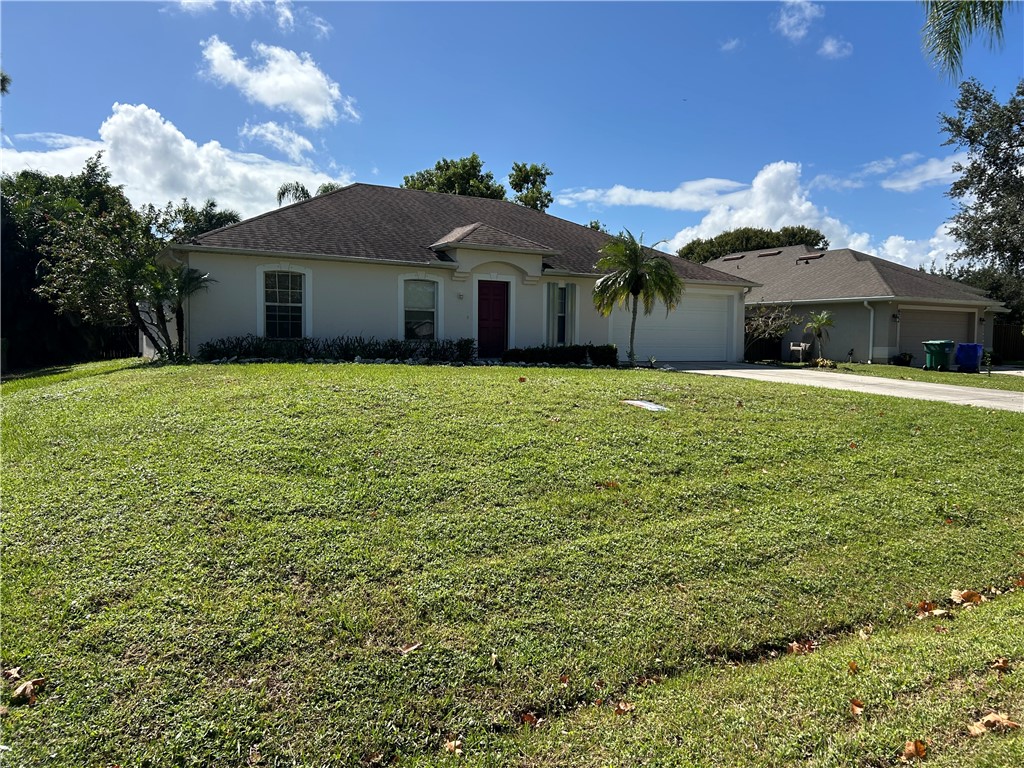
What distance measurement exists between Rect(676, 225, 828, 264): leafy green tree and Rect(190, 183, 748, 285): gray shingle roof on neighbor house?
31.3 meters

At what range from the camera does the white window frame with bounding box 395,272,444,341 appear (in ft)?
53.2

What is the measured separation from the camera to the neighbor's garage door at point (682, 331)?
19609 millimetres

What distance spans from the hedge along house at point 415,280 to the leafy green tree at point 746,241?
103 ft

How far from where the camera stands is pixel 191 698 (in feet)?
10.4

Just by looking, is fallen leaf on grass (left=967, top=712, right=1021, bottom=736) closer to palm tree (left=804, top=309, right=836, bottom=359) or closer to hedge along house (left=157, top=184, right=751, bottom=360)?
hedge along house (left=157, top=184, right=751, bottom=360)

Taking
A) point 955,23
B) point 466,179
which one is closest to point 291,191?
point 466,179

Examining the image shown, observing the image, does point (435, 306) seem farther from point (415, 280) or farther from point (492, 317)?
point (492, 317)

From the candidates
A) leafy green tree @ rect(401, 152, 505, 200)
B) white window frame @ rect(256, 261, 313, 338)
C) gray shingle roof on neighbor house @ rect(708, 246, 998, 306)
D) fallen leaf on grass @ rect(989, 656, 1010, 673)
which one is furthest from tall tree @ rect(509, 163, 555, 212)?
fallen leaf on grass @ rect(989, 656, 1010, 673)

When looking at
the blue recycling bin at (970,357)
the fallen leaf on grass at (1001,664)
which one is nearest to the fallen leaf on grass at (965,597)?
the fallen leaf on grass at (1001,664)

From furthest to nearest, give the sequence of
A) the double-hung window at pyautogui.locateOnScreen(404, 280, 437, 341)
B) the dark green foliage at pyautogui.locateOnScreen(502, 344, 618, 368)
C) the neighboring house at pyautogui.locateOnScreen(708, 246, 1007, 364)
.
A: 1. the neighboring house at pyautogui.locateOnScreen(708, 246, 1007, 364)
2. the double-hung window at pyautogui.locateOnScreen(404, 280, 437, 341)
3. the dark green foliage at pyautogui.locateOnScreen(502, 344, 618, 368)

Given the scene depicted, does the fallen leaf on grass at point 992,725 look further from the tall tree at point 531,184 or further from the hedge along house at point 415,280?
the tall tree at point 531,184

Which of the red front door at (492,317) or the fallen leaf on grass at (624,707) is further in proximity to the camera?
the red front door at (492,317)

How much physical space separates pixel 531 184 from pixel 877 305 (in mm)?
22663

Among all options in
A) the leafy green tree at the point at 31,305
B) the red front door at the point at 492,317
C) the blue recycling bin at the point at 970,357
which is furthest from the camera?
the leafy green tree at the point at 31,305
